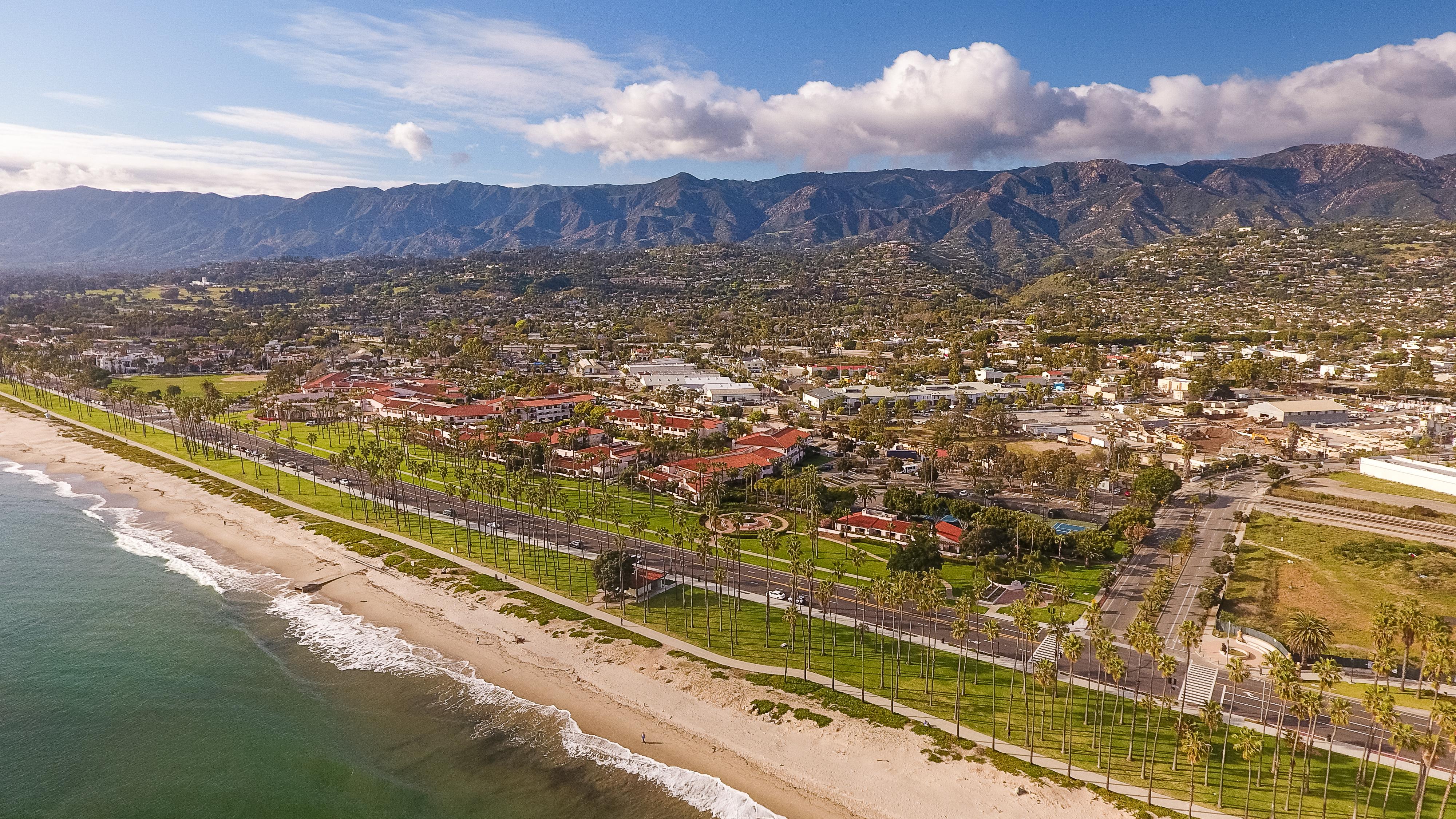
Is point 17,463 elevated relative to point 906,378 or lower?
lower

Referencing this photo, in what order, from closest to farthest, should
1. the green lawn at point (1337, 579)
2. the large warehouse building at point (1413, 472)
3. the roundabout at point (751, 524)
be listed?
the green lawn at point (1337, 579) < the roundabout at point (751, 524) < the large warehouse building at point (1413, 472)

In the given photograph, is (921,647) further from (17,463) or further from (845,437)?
(17,463)

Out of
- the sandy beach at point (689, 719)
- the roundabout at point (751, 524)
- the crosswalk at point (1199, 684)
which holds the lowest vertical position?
the sandy beach at point (689, 719)

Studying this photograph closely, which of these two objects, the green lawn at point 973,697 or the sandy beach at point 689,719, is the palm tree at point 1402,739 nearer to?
the green lawn at point 973,697

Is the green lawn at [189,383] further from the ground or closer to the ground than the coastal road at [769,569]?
closer to the ground

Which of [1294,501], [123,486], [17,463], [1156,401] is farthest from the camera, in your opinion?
[1156,401]

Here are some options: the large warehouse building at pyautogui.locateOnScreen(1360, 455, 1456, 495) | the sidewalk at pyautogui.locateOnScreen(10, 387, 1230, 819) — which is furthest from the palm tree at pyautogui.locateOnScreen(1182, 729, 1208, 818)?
the large warehouse building at pyautogui.locateOnScreen(1360, 455, 1456, 495)

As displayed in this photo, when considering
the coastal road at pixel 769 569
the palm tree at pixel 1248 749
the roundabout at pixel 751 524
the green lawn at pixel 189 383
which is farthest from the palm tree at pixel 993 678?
the green lawn at pixel 189 383

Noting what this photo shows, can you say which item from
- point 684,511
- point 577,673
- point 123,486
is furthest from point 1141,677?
point 123,486
